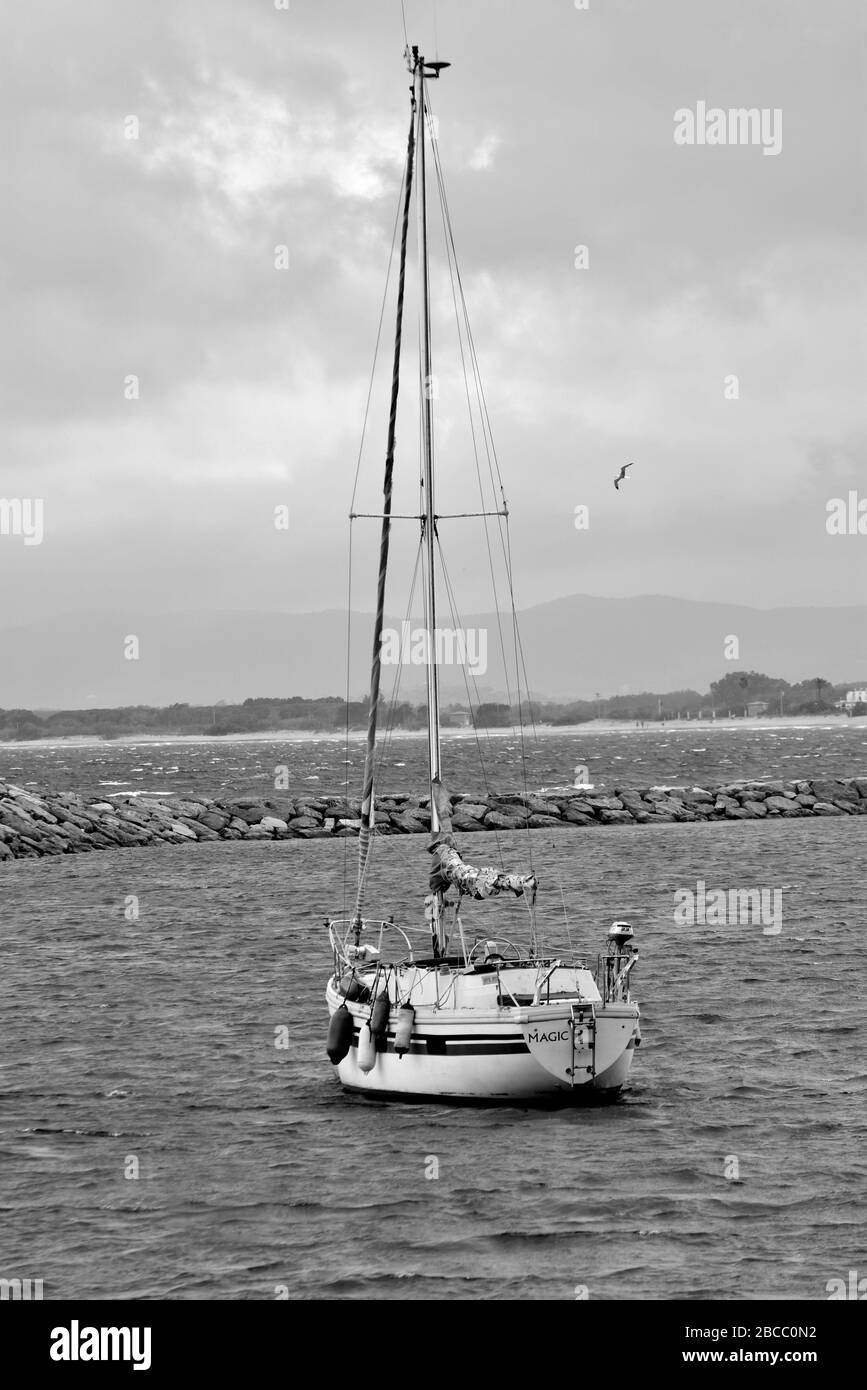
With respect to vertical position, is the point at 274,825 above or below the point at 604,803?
below

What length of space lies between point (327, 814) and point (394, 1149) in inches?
2367

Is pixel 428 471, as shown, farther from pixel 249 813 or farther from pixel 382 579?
pixel 249 813

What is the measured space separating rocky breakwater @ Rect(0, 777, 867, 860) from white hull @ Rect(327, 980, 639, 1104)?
47500 millimetres

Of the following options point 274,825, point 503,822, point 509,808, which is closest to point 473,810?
point 509,808

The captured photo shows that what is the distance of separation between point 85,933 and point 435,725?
2363 cm

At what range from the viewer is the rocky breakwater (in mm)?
76375

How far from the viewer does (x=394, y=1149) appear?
24.1m
